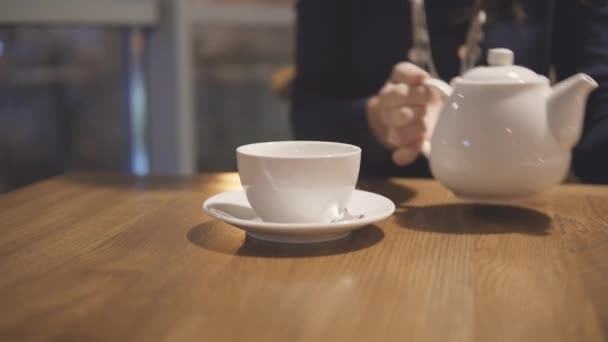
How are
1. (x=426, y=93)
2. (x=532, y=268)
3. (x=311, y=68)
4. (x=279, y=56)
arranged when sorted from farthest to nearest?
(x=279, y=56)
(x=311, y=68)
(x=426, y=93)
(x=532, y=268)

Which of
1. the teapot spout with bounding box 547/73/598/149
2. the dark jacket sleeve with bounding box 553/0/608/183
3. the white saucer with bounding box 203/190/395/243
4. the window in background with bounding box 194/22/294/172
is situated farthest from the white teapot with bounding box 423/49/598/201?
the window in background with bounding box 194/22/294/172

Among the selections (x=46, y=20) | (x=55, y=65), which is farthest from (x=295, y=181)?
(x=55, y=65)

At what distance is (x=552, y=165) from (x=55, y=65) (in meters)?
1.73

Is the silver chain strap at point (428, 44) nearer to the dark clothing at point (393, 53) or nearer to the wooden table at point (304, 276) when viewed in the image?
the dark clothing at point (393, 53)

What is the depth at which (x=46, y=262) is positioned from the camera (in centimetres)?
62

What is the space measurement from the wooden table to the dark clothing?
51cm

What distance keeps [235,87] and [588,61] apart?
1.91 m

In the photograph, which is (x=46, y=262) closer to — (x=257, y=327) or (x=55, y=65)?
(x=257, y=327)

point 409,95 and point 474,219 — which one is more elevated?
point 409,95

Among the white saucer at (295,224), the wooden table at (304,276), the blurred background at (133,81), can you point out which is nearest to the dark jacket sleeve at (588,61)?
the wooden table at (304,276)

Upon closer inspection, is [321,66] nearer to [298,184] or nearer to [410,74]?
[410,74]

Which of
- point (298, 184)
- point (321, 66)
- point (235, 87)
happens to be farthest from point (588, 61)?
point (235, 87)

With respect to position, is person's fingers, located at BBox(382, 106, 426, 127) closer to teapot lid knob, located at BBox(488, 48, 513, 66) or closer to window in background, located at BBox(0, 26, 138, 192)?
teapot lid knob, located at BBox(488, 48, 513, 66)

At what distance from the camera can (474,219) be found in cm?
81
